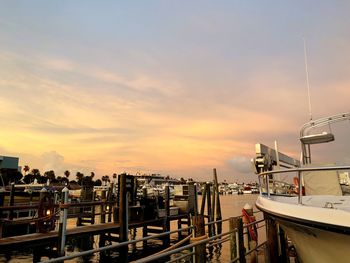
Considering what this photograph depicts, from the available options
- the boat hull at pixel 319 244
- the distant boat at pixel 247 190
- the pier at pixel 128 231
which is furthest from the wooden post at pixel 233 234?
the distant boat at pixel 247 190

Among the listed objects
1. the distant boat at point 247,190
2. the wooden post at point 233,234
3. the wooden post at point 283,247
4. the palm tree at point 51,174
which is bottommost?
the wooden post at point 283,247

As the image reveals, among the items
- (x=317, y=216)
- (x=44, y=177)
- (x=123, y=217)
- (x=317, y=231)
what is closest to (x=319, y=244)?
(x=317, y=231)

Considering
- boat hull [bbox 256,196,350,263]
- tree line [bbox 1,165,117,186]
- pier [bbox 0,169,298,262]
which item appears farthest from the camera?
tree line [bbox 1,165,117,186]

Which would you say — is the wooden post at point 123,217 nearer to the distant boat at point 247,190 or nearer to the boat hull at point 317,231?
the boat hull at point 317,231

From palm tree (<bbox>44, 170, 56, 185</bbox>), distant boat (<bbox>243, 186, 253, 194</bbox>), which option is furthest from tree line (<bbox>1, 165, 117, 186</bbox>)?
distant boat (<bbox>243, 186, 253, 194</bbox>)

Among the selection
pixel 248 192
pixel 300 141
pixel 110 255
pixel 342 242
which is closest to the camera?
pixel 342 242

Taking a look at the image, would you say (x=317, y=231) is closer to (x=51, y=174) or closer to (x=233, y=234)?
(x=233, y=234)

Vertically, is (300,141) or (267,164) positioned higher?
(300,141)

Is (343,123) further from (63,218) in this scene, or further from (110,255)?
(110,255)

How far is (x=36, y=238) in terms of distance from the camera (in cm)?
1027

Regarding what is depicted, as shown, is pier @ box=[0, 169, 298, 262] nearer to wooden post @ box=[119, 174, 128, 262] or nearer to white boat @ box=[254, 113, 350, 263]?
wooden post @ box=[119, 174, 128, 262]

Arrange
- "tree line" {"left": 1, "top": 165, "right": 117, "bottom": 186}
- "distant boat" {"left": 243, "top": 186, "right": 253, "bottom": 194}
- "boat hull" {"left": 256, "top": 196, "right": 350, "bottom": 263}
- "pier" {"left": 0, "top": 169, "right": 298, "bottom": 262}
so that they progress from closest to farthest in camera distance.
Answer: "boat hull" {"left": 256, "top": 196, "right": 350, "bottom": 263} < "pier" {"left": 0, "top": 169, "right": 298, "bottom": 262} < "tree line" {"left": 1, "top": 165, "right": 117, "bottom": 186} < "distant boat" {"left": 243, "top": 186, "right": 253, "bottom": 194}

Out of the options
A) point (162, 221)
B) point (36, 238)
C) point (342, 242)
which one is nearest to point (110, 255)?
point (162, 221)

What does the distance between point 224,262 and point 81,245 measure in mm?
9095
